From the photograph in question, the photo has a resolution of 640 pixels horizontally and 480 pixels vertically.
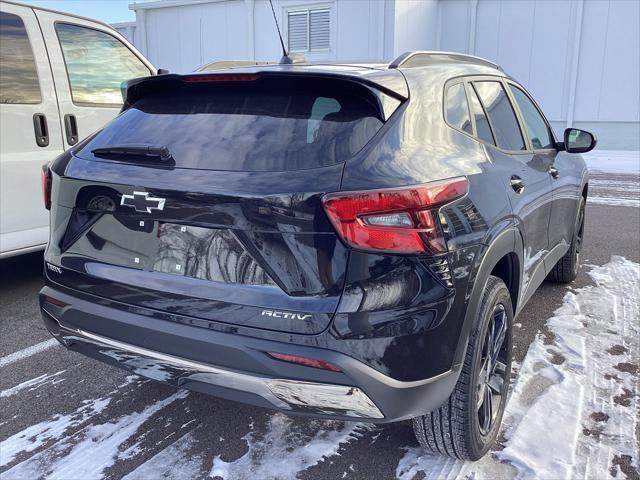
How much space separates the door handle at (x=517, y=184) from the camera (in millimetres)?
2762

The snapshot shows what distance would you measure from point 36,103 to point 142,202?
101 inches

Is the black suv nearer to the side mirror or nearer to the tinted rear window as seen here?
the tinted rear window

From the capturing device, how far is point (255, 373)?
201 centimetres

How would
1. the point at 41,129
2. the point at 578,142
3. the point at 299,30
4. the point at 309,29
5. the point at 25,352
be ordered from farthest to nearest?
the point at 299,30, the point at 309,29, the point at 41,129, the point at 578,142, the point at 25,352

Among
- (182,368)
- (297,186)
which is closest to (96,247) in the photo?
(182,368)

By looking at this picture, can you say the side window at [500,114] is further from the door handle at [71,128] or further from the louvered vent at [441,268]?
the door handle at [71,128]

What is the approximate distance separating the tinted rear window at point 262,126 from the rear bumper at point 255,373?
2.10ft

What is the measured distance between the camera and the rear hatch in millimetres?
1955

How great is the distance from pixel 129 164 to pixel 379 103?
3.34 ft

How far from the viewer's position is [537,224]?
10.5ft

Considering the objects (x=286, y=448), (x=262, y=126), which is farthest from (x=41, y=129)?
(x=286, y=448)

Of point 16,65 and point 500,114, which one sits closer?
point 500,114

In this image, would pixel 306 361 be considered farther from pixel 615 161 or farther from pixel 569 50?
pixel 569 50

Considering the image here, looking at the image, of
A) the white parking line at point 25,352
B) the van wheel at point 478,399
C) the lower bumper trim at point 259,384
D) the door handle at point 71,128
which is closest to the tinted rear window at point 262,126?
the lower bumper trim at point 259,384
